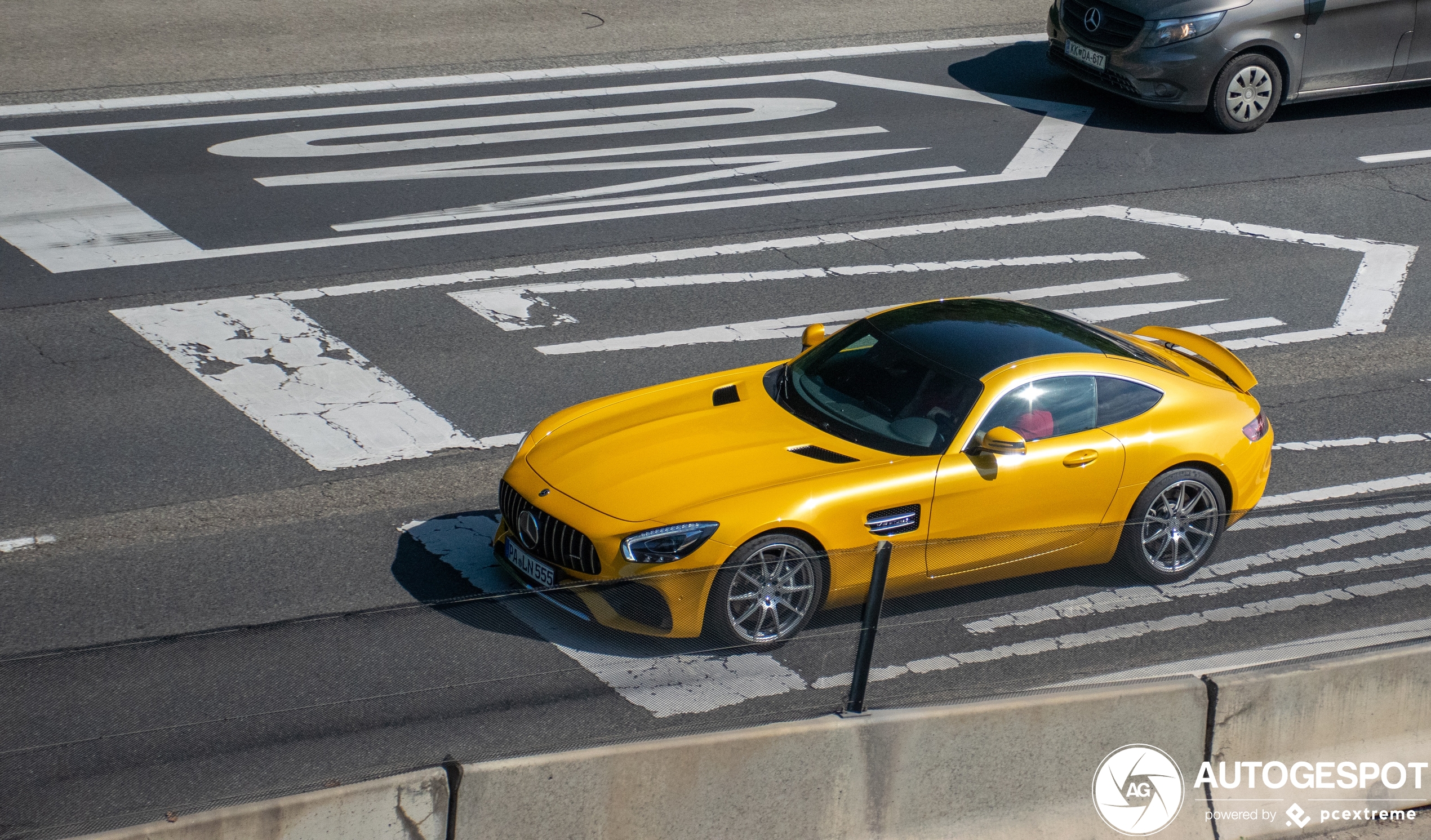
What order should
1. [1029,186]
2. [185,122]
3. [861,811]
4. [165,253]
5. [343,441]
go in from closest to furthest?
1. [861,811]
2. [343,441]
3. [165,253]
4. [1029,186]
5. [185,122]

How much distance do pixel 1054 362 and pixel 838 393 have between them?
108cm

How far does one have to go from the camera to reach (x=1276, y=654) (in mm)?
5145

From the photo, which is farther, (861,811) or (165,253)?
(165,253)

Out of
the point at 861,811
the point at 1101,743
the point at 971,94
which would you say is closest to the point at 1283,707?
the point at 1101,743

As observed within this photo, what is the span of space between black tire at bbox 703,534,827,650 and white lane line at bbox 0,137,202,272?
23.2ft

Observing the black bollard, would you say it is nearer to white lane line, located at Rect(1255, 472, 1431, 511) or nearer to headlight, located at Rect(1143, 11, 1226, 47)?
white lane line, located at Rect(1255, 472, 1431, 511)

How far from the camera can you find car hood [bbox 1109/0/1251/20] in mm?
14234

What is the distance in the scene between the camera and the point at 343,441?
8.27 m

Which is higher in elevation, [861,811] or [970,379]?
[970,379]

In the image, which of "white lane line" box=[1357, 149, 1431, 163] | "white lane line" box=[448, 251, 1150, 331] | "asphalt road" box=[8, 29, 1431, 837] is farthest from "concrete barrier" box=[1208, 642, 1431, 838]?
"white lane line" box=[1357, 149, 1431, 163]

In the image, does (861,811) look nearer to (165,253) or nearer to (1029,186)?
(165,253)

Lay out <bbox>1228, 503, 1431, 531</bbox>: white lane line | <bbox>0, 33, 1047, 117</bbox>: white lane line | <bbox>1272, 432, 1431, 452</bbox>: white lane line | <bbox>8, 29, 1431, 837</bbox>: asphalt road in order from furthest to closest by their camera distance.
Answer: <bbox>0, 33, 1047, 117</bbox>: white lane line, <bbox>1272, 432, 1431, 452</bbox>: white lane line, <bbox>1228, 503, 1431, 531</bbox>: white lane line, <bbox>8, 29, 1431, 837</bbox>: asphalt road

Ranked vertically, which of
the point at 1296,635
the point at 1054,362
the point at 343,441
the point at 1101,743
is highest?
the point at 1054,362

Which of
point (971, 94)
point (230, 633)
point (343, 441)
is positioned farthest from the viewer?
point (971, 94)
